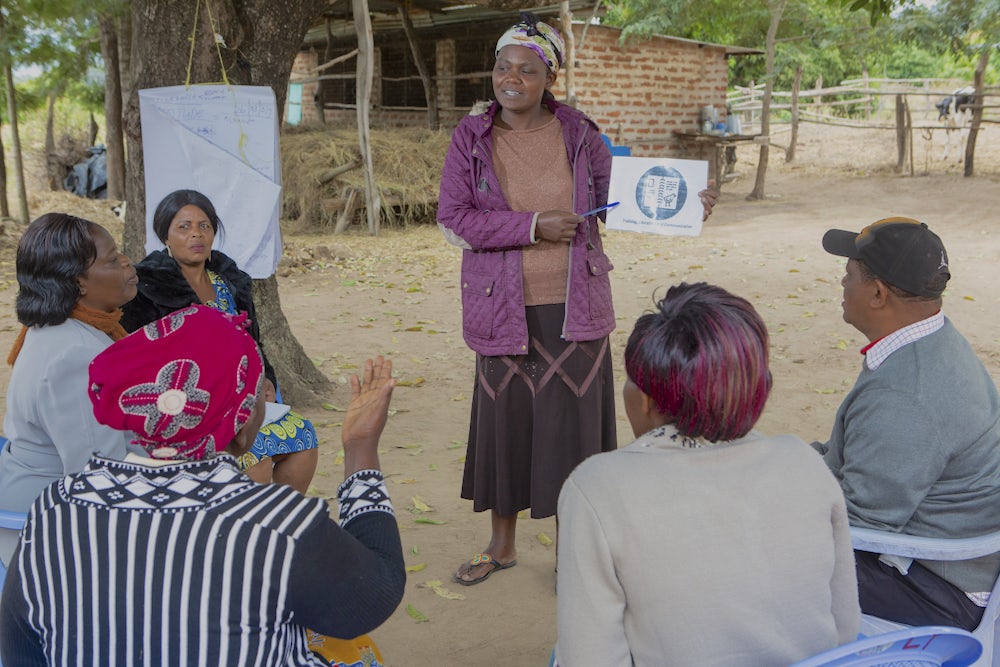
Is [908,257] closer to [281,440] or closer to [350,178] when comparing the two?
[281,440]

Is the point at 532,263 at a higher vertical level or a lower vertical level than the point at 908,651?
higher

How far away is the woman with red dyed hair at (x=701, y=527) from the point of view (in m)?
1.47

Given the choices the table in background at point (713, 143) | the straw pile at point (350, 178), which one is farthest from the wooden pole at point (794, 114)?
the straw pile at point (350, 178)

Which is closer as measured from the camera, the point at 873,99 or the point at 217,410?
the point at 217,410

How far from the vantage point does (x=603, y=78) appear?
48.5ft

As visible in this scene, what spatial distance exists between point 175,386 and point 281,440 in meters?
1.66

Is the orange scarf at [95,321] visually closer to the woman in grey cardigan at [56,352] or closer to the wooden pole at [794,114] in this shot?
the woman in grey cardigan at [56,352]

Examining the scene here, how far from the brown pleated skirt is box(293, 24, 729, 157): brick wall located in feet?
38.6

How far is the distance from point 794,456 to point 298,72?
63.2 ft

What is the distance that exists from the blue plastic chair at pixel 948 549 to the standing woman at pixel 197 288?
1947 millimetres

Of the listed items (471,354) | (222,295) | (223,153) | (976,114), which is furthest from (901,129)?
(222,295)

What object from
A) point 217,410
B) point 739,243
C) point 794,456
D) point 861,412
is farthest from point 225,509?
point 739,243

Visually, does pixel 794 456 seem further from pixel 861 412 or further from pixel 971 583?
pixel 971 583

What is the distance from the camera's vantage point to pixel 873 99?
82.9ft
